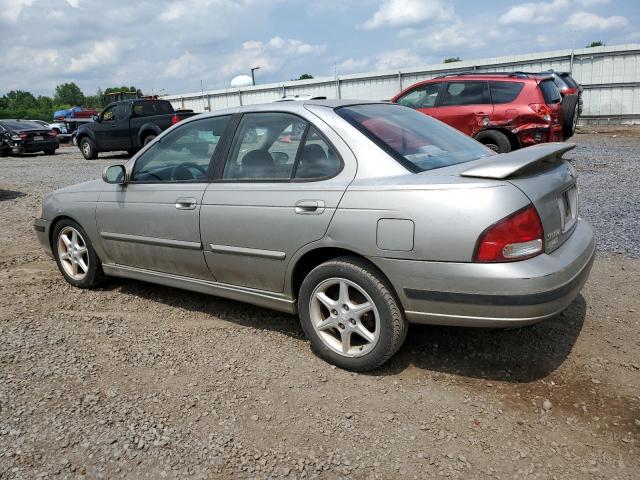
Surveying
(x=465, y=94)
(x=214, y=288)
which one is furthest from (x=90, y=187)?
(x=465, y=94)

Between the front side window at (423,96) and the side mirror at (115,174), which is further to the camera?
the front side window at (423,96)

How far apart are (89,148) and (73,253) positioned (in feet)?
46.1

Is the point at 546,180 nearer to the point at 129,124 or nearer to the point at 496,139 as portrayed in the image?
the point at 496,139

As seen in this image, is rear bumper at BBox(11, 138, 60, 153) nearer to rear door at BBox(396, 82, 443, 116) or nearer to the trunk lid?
rear door at BBox(396, 82, 443, 116)

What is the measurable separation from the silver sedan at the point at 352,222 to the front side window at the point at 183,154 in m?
0.01

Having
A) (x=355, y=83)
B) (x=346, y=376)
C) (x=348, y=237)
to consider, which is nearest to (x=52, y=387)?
(x=346, y=376)

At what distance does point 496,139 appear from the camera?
31.1 ft

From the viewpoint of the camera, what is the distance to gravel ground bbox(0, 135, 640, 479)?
2.45m

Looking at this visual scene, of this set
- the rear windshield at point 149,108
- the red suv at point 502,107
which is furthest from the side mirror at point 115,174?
the rear windshield at point 149,108

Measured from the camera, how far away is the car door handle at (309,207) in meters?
3.14

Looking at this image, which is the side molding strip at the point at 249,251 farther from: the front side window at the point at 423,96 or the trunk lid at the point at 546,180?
the front side window at the point at 423,96

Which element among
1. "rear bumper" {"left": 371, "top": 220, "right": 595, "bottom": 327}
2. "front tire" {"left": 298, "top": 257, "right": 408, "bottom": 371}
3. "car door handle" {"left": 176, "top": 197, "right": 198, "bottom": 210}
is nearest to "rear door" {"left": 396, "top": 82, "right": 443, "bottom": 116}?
"car door handle" {"left": 176, "top": 197, "right": 198, "bottom": 210}

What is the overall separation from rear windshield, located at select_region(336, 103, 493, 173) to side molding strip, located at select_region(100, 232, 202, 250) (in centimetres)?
143

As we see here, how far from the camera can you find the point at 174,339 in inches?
150
